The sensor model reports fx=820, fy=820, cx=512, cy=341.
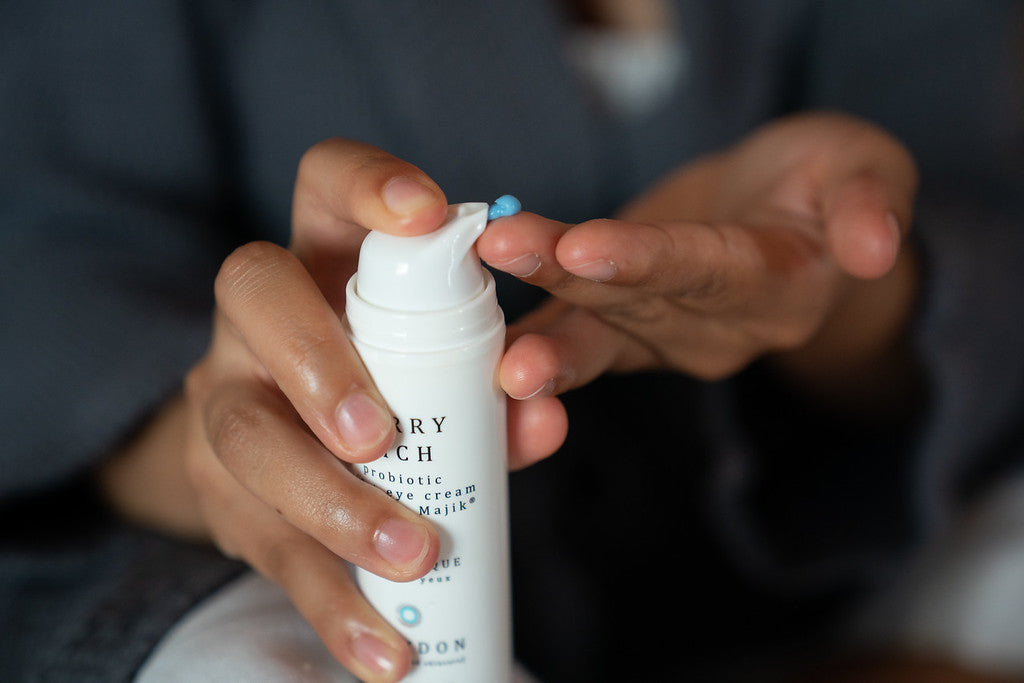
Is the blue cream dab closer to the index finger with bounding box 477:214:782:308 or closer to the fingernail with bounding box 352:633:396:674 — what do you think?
the index finger with bounding box 477:214:782:308

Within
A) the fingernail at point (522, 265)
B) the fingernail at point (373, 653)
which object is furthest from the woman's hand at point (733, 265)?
the fingernail at point (373, 653)

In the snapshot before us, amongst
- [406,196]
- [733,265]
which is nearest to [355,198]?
[406,196]

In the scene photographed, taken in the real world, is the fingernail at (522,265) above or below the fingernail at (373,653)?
above

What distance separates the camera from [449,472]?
0.89 ft

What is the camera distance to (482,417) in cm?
27

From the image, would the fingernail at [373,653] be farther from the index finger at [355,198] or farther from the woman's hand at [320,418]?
the index finger at [355,198]

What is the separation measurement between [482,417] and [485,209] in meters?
0.07

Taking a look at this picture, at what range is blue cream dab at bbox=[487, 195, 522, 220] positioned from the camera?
26 cm

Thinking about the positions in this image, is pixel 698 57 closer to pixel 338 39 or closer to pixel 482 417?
pixel 338 39

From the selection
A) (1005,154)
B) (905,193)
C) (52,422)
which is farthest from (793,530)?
(52,422)

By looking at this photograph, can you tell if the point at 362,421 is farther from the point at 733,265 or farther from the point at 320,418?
the point at 733,265

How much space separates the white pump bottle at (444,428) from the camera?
0.25 m

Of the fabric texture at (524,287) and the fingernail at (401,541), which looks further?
the fabric texture at (524,287)

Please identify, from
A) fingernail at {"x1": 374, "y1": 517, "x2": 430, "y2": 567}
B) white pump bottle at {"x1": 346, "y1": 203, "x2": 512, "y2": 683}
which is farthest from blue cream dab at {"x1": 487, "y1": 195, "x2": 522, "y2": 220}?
fingernail at {"x1": 374, "y1": 517, "x2": 430, "y2": 567}
